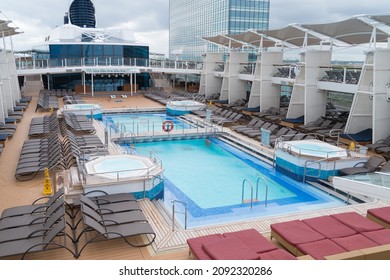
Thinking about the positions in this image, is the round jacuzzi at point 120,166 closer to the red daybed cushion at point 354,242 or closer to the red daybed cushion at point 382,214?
the red daybed cushion at point 354,242

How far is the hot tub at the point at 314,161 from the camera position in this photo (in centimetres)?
957

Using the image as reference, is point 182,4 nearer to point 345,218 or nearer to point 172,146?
point 172,146

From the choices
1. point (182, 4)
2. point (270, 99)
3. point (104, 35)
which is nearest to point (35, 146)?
point (270, 99)

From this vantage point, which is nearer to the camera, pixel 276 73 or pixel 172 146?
pixel 172 146

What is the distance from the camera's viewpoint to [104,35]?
1150 inches

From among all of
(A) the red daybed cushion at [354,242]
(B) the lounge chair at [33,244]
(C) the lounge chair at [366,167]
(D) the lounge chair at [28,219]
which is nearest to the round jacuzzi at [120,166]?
(D) the lounge chair at [28,219]

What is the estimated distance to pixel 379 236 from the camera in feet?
17.7

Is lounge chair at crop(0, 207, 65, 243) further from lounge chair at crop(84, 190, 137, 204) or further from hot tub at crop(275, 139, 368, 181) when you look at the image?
hot tub at crop(275, 139, 368, 181)

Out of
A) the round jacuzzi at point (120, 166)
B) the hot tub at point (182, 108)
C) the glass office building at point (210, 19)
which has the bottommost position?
the round jacuzzi at point (120, 166)

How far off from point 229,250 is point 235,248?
104 millimetres

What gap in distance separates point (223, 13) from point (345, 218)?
152ft

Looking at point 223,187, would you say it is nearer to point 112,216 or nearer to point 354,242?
point 112,216

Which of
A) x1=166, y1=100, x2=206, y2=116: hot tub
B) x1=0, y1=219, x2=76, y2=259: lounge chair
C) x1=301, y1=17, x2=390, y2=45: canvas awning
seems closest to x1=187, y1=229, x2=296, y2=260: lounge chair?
x1=0, y1=219, x2=76, y2=259: lounge chair

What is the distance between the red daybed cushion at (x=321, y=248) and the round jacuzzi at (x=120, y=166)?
3.93 m
